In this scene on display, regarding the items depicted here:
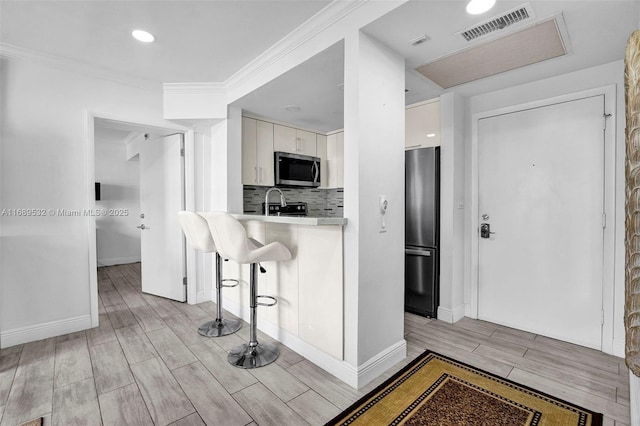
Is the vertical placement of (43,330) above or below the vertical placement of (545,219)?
below

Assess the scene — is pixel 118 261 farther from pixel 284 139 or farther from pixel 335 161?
pixel 335 161

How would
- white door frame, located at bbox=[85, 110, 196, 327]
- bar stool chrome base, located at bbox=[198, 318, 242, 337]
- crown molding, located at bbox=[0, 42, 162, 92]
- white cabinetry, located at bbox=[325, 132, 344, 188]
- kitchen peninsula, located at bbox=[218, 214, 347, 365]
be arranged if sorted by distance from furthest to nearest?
white cabinetry, located at bbox=[325, 132, 344, 188]
white door frame, located at bbox=[85, 110, 196, 327]
bar stool chrome base, located at bbox=[198, 318, 242, 337]
crown molding, located at bbox=[0, 42, 162, 92]
kitchen peninsula, located at bbox=[218, 214, 347, 365]

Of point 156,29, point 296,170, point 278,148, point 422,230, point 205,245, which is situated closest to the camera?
point 156,29

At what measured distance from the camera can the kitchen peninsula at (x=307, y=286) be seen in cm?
202

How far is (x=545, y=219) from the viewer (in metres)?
2.69

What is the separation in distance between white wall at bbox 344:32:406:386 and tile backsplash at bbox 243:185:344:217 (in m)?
2.25

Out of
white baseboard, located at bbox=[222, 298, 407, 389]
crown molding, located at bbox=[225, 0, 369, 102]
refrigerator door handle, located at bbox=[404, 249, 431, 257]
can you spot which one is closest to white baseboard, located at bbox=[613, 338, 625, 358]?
refrigerator door handle, located at bbox=[404, 249, 431, 257]

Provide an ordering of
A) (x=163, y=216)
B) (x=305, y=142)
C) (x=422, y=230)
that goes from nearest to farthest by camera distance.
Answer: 1. (x=422, y=230)
2. (x=163, y=216)
3. (x=305, y=142)

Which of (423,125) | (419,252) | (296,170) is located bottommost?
(419,252)

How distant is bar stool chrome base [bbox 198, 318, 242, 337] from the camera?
2.66 metres

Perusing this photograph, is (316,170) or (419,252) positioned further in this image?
(316,170)

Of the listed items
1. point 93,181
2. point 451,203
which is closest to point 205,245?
point 93,181

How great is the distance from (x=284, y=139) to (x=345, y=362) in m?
2.87

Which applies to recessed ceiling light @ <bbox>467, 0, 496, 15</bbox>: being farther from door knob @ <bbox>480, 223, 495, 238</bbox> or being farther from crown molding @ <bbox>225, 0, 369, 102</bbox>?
door knob @ <bbox>480, 223, 495, 238</bbox>
